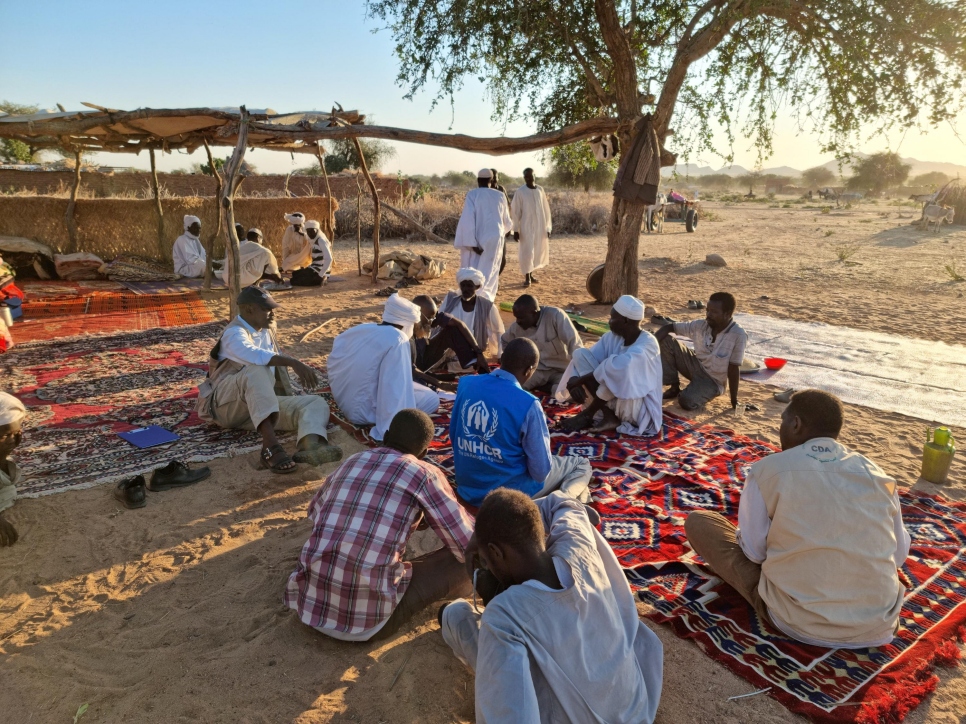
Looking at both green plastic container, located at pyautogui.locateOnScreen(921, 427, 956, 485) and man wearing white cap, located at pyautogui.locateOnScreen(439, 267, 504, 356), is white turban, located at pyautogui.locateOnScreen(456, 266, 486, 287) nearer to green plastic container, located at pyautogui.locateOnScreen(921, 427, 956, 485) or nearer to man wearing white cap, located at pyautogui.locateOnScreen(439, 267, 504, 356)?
man wearing white cap, located at pyautogui.locateOnScreen(439, 267, 504, 356)

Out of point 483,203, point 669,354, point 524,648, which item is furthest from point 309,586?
point 483,203

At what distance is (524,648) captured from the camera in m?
1.89

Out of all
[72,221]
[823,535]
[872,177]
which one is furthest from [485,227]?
[872,177]

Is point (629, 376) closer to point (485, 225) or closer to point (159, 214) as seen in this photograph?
point (485, 225)

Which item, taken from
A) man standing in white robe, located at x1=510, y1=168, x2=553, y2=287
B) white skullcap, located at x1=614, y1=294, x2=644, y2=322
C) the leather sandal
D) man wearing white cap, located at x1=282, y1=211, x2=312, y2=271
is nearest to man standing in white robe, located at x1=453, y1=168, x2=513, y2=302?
man standing in white robe, located at x1=510, y1=168, x2=553, y2=287

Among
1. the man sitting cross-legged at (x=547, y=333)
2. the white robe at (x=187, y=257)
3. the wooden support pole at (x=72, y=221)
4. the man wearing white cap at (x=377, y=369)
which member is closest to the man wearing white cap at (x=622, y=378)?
the man sitting cross-legged at (x=547, y=333)

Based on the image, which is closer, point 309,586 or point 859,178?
point 309,586

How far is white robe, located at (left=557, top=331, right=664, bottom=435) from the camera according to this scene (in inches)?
198

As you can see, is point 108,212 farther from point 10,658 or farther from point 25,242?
point 10,658

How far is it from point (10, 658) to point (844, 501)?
3439 mm

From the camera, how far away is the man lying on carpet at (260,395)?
4523 mm

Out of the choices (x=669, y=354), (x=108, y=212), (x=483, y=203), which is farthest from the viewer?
(x=108, y=212)

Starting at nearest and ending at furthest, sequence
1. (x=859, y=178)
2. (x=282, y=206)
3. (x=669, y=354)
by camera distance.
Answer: (x=669, y=354) → (x=282, y=206) → (x=859, y=178)

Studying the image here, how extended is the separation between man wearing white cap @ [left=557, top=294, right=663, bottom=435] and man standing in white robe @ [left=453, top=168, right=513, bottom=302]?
394 centimetres
